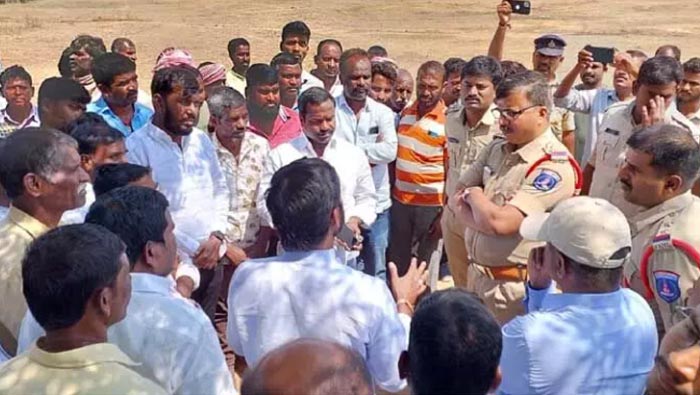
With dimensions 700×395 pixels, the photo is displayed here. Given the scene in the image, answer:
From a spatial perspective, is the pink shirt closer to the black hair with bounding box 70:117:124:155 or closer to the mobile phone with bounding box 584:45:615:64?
the black hair with bounding box 70:117:124:155

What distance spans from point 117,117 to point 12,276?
3041 mm

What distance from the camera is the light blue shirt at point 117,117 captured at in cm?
609

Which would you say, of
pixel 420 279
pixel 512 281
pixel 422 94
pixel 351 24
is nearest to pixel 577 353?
pixel 420 279

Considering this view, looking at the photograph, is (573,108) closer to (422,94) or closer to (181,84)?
(422,94)

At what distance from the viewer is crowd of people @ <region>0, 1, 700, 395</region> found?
2.61 metres

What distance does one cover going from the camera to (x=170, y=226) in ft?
11.2

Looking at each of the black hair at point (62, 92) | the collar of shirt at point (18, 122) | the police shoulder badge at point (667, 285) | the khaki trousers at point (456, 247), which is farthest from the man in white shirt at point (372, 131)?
the police shoulder badge at point (667, 285)

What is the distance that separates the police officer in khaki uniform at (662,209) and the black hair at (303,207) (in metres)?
1.42

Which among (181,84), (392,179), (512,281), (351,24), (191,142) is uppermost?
(181,84)

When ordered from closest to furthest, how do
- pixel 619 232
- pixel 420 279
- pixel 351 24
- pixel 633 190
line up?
1. pixel 619 232
2. pixel 420 279
3. pixel 633 190
4. pixel 351 24

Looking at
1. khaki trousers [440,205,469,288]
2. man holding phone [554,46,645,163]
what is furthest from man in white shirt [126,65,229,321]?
man holding phone [554,46,645,163]

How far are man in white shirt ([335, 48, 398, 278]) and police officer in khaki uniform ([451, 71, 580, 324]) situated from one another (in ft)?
6.73

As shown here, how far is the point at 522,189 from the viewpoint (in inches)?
186

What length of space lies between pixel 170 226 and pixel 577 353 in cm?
160
